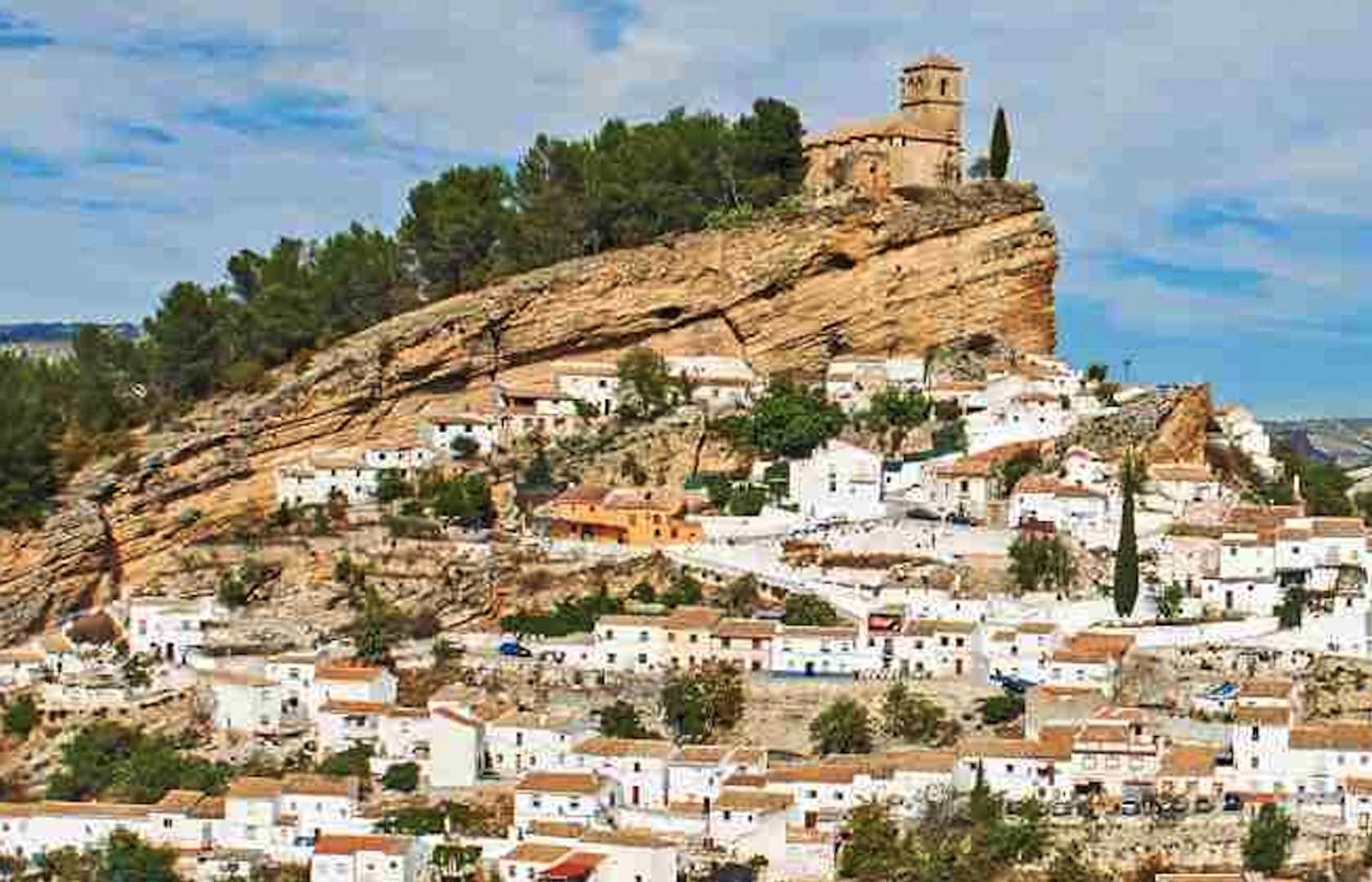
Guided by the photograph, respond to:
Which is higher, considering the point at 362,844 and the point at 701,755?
the point at 701,755

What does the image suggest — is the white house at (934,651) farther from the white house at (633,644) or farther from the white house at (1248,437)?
the white house at (1248,437)

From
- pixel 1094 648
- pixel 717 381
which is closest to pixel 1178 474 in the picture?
pixel 1094 648

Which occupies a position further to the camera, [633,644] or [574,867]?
[633,644]

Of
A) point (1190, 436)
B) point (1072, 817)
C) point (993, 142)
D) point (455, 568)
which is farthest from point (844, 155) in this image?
point (1072, 817)

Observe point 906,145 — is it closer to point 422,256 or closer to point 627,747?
point 422,256

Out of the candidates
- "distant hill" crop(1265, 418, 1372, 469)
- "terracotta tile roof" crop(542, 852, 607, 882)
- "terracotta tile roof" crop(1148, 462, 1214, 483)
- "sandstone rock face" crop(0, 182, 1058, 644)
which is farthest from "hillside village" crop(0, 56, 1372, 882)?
"distant hill" crop(1265, 418, 1372, 469)

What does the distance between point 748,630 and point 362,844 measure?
9328 mm

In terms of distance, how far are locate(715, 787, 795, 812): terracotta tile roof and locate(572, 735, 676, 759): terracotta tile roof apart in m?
1.94

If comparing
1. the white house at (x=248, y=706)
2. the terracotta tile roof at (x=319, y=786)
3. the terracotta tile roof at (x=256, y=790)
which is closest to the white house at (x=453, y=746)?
the terracotta tile roof at (x=319, y=786)

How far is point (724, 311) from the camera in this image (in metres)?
60.1

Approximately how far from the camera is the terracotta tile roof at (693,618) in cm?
4641

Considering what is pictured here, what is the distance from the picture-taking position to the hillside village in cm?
4075

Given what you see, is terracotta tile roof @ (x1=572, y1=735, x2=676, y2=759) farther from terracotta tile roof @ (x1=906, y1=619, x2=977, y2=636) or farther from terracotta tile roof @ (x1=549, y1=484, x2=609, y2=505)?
terracotta tile roof @ (x1=549, y1=484, x2=609, y2=505)

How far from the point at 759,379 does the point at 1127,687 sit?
55.4 ft
